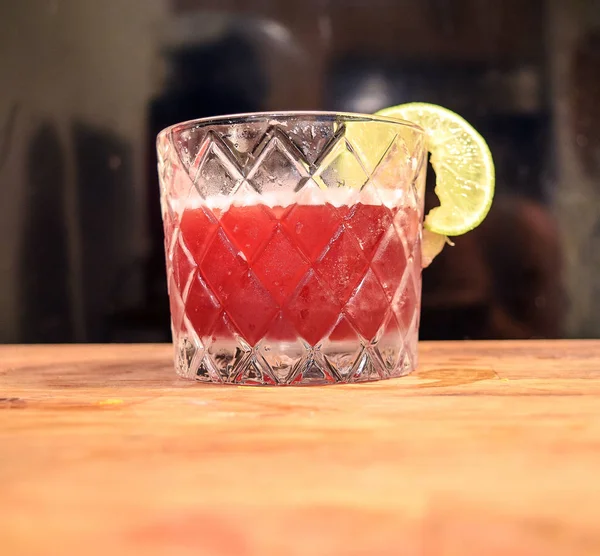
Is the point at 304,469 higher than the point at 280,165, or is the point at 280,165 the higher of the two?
the point at 280,165

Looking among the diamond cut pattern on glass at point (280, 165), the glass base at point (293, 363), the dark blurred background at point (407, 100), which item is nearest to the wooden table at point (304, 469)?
the glass base at point (293, 363)

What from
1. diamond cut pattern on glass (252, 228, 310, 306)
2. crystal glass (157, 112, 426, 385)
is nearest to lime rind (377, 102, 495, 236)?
crystal glass (157, 112, 426, 385)

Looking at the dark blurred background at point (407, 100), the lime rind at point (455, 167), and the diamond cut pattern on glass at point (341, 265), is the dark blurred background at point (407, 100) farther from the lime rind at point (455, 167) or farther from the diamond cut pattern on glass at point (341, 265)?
the diamond cut pattern on glass at point (341, 265)

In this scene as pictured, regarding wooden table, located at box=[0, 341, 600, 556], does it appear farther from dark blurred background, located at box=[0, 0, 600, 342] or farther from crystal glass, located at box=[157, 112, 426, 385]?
dark blurred background, located at box=[0, 0, 600, 342]

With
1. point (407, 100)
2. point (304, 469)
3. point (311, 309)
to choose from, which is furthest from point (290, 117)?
point (407, 100)

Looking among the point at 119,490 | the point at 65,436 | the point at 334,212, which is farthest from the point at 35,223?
the point at 119,490

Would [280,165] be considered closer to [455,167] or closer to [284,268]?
[284,268]
